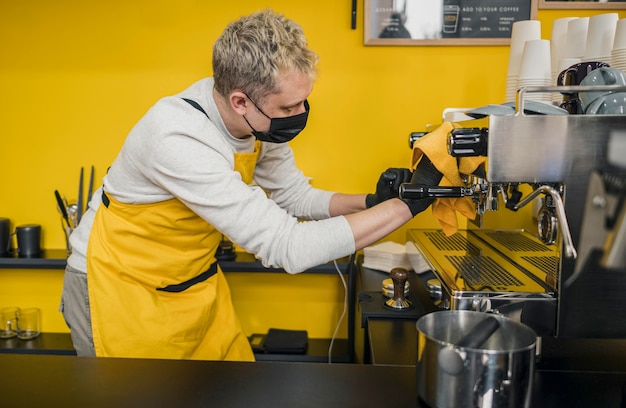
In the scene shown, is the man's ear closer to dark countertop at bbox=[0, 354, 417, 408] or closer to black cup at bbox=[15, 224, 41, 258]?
dark countertop at bbox=[0, 354, 417, 408]

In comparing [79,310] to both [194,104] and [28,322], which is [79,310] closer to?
[194,104]

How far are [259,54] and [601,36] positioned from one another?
2.87 ft

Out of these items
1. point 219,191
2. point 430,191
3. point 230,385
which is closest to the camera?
point 230,385

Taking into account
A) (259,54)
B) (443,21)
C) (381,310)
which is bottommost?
→ (381,310)

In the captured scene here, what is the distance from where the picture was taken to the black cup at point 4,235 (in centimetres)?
211

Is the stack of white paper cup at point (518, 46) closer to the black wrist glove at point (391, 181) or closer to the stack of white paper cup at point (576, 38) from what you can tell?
the stack of white paper cup at point (576, 38)

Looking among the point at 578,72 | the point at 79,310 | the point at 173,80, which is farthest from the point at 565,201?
the point at 173,80

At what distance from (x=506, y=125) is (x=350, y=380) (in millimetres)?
483

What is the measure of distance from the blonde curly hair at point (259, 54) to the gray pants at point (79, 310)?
693 millimetres

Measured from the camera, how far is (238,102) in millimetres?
1272

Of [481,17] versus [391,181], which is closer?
[391,181]

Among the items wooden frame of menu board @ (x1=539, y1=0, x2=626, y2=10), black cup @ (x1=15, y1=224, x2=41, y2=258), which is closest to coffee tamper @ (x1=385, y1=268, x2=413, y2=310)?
wooden frame of menu board @ (x1=539, y1=0, x2=626, y2=10)

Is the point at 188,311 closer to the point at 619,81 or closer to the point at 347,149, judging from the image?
the point at 347,149

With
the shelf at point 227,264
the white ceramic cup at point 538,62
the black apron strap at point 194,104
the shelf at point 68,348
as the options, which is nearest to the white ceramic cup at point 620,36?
the white ceramic cup at point 538,62
